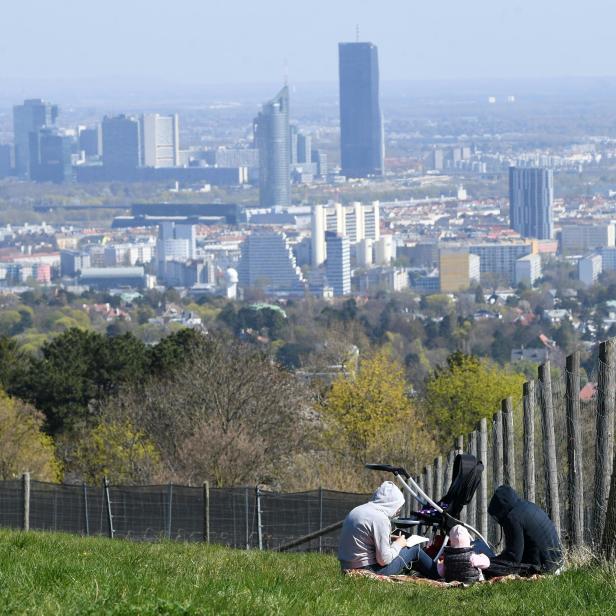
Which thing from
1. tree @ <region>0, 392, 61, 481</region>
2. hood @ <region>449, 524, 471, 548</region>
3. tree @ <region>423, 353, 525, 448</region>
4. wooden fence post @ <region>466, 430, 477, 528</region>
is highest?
hood @ <region>449, 524, 471, 548</region>

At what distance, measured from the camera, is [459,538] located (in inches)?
345

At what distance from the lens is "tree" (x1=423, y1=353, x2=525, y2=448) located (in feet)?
122

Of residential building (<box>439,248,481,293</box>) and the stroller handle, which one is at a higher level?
the stroller handle

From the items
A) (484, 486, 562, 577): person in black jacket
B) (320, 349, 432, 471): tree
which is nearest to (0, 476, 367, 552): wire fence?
(484, 486, 562, 577): person in black jacket

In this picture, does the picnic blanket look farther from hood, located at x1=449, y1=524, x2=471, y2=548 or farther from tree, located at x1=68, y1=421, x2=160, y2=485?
tree, located at x1=68, y1=421, x2=160, y2=485

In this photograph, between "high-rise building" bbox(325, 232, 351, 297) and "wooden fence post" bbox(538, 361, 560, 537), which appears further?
"high-rise building" bbox(325, 232, 351, 297)

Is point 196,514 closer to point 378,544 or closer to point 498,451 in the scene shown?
point 498,451

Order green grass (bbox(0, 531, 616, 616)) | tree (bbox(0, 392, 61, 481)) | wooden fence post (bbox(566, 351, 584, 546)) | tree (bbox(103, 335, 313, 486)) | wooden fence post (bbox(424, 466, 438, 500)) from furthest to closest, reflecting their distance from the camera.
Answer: tree (bbox(0, 392, 61, 481)) → tree (bbox(103, 335, 313, 486)) → wooden fence post (bbox(424, 466, 438, 500)) → wooden fence post (bbox(566, 351, 584, 546)) → green grass (bbox(0, 531, 616, 616))

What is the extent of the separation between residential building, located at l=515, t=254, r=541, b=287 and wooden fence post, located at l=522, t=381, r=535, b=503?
16684 centimetres

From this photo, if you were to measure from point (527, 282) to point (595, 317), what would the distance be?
4661cm

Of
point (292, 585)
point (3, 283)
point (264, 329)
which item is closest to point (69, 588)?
point (292, 585)

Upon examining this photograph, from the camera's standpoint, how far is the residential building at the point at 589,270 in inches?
6988

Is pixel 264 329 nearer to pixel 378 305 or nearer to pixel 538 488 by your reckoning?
pixel 378 305

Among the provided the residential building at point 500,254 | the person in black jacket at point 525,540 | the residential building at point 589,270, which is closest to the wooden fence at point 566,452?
the person in black jacket at point 525,540
